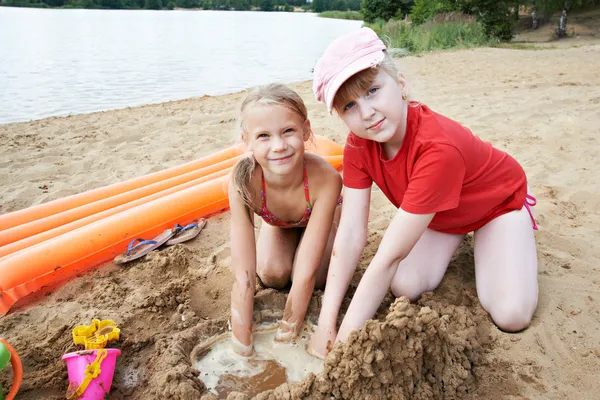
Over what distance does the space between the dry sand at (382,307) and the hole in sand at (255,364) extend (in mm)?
81

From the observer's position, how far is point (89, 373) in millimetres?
1794

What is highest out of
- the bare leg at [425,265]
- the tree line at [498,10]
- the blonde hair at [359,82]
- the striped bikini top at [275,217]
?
the tree line at [498,10]

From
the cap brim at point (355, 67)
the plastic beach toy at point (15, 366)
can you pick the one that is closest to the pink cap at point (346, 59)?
the cap brim at point (355, 67)

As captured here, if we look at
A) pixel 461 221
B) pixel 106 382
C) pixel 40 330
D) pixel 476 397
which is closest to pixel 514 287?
pixel 461 221

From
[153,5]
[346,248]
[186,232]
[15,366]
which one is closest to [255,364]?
[346,248]

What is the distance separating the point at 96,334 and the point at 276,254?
97 cm

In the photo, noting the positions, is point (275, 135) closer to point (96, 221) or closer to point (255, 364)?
point (255, 364)

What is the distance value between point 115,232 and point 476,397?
2.21 metres

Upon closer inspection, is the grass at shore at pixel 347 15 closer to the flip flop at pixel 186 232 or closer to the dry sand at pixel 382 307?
the dry sand at pixel 382 307

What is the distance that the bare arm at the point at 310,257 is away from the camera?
2.20 meters

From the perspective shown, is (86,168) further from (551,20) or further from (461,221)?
(551,20)

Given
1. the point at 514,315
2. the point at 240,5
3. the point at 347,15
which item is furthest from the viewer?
the point at 240,5

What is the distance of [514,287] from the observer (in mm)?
2068

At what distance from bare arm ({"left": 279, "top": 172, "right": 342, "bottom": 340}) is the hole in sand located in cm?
8
